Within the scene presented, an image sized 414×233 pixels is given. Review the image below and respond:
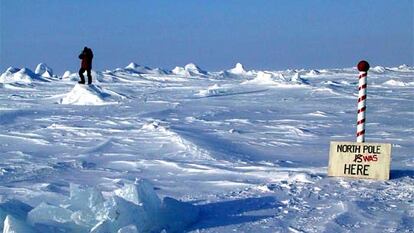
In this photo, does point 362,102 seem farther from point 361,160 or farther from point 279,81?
point 279,81

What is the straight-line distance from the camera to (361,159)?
5.71 m

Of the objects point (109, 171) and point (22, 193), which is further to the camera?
point (109, 171)

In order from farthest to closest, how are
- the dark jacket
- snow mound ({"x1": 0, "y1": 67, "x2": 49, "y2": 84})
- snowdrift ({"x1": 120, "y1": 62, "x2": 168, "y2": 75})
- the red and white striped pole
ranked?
snowdrift ({"x1": 120, "y1": 62, "x2": 168, "y2": 75})
snow mound ({"x1": 0, "y1": 67, "x2": 49, "y2": 84})
the dark jacket
the red and white striped pole

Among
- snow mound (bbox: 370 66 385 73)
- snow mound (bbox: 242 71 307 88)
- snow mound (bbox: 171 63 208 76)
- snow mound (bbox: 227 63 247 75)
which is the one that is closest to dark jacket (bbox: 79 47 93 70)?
snow mound (bbox: 242 71 307 88)

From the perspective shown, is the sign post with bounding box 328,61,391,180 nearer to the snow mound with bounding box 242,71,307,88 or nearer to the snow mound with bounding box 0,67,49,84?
the snow mound with bounding box 242,71,307,88

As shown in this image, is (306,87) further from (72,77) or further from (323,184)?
(323,184)

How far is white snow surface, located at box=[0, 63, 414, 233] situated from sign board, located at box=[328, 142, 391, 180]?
0.38 ft

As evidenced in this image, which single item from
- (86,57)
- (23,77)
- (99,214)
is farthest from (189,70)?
(99,214)

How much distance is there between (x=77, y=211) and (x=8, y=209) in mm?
436

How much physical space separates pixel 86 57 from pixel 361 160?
13.6 meters

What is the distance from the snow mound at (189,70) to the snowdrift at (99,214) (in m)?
34.0

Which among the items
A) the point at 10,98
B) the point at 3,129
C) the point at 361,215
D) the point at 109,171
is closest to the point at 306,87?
the point at 10,98

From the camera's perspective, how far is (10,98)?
18500 mm

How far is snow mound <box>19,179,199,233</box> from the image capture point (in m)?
3.73
